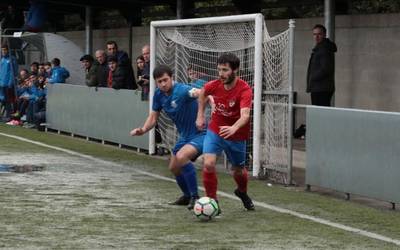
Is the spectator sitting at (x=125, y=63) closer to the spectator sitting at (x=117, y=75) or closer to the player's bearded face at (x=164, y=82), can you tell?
the spectator sitting at (x=117, y=75)

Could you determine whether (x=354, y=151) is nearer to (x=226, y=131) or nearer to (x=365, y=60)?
(x=226, y=131)

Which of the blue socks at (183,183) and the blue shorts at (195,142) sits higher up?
the blue shorts at (195,142)

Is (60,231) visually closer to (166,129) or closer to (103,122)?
(166,129)

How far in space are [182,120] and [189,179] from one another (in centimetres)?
65

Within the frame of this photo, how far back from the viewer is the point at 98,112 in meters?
19.3

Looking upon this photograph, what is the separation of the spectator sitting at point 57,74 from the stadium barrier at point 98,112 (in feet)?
0.87

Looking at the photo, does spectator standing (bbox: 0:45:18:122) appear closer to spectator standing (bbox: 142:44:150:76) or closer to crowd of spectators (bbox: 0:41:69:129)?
crowd of spectators (bbox: 0:41:69:129)

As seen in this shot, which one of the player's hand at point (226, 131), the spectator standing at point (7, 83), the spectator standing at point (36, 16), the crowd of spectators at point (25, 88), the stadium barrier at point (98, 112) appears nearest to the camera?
the player's hand at point (226, 131)

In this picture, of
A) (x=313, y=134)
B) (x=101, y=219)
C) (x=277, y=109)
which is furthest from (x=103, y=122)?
(x=101, y=219)

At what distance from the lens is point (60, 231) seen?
9016mm

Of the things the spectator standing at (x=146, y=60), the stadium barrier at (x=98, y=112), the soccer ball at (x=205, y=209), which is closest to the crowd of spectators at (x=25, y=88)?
the stadium barrier at (x=98, y=112)

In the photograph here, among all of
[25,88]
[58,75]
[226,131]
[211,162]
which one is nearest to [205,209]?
[211,162]

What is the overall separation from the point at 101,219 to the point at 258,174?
14.3 ft

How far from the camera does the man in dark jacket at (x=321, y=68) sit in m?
15.8
